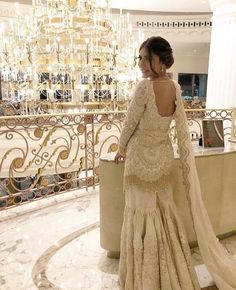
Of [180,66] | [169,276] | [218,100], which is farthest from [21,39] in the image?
[180,66]

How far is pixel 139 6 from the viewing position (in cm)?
993

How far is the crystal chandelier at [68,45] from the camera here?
551 cm

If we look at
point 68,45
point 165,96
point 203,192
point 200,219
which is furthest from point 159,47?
point 68,45

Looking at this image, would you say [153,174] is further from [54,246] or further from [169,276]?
[54,246]

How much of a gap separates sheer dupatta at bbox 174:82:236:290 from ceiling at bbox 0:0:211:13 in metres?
8.37

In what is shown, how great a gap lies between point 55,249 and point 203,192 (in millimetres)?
1382

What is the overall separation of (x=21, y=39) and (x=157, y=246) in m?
5.43

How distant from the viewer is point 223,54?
6.67 m

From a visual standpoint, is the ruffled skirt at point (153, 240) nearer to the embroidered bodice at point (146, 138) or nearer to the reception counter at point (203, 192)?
the embroidered bodice at point (146, 138)

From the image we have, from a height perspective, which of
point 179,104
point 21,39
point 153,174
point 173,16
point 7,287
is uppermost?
point 173,16

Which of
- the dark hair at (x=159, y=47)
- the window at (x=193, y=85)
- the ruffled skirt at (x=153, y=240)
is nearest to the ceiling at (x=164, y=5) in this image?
the window at (x=193, y=85)

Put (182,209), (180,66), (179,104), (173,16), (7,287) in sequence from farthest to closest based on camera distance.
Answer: (180,66), (173,16), (182,209), (7,287), (179,104)

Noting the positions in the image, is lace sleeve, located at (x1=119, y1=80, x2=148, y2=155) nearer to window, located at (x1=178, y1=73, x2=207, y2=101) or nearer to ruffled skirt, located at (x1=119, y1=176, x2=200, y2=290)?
ruffled skirt, located at (x1=119, y1=176, x2=200, y2=290)

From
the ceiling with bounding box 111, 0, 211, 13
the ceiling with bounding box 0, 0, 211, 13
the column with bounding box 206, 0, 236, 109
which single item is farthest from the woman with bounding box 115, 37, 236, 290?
the ceiling with bounding box 111, 0, 211, 13
